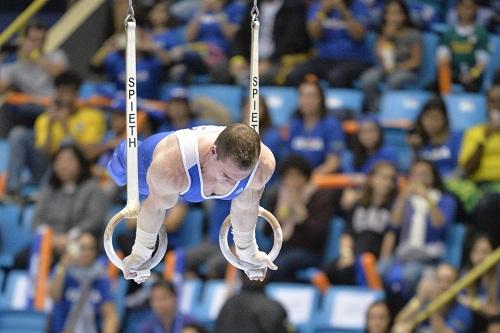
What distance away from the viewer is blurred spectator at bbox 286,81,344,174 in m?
9.42

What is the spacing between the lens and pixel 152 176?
5.57 metres

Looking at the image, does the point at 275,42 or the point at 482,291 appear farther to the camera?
the point at 275,42

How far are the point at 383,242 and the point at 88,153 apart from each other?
2.40m

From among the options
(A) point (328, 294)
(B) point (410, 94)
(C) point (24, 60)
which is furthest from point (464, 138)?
(C) point (24, 60)

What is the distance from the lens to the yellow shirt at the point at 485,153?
9266 mm

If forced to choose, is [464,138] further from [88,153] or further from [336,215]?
[88,153]

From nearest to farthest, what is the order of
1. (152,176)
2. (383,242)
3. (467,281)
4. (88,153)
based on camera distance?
1. (152,176)
2. (467,281)
3. (383,242)
4. (88,153)

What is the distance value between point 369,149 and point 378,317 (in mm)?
1475

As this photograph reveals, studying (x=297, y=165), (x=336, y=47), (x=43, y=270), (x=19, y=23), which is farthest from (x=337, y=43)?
(x=43, y=270)

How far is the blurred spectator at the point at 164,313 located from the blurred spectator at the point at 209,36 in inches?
112

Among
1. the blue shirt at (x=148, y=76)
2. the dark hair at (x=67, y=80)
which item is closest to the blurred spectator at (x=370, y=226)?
the blue shirt at (x=148, y=76)

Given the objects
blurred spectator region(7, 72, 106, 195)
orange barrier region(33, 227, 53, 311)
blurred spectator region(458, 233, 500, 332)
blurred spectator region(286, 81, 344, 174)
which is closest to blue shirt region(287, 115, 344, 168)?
blurred spectator region(286, 81, 344, 174)

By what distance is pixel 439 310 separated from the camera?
8359mm

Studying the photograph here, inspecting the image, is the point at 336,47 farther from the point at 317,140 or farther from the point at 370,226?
the point at 370,226
